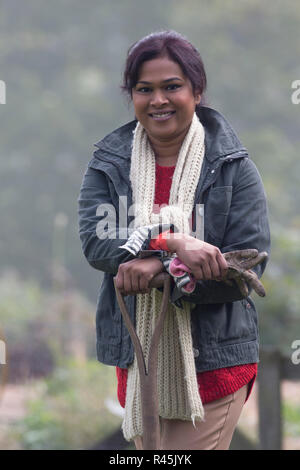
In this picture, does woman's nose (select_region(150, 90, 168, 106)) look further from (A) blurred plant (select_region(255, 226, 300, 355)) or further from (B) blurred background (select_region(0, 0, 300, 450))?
(B) blurred background (select_region(0, 0, 300, 450))

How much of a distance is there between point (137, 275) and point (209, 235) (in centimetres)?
31

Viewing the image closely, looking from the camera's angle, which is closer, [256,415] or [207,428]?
[207,428]

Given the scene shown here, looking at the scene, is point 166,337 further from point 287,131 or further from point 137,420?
point 287,131

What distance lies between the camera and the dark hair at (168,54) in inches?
93.7

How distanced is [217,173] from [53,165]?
10327mm

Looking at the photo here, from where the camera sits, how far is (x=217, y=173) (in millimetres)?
2354

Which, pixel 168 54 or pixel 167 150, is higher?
pixel 168 54

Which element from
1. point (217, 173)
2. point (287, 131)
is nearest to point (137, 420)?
point (217, 173)

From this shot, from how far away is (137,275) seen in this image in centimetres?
216

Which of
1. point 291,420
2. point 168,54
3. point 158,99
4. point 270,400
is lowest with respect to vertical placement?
point 291,420

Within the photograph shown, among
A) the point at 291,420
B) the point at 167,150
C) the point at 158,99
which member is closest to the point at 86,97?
the point at 291,420

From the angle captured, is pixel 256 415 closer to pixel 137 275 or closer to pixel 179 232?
pixel 179 232

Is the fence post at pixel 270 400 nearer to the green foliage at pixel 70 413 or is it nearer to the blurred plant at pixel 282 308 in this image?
the green foliage at pixel 70 413

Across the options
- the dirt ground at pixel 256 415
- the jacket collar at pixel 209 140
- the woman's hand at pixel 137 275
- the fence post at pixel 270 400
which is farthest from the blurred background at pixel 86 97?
the woman's hand at pixel 137 275
